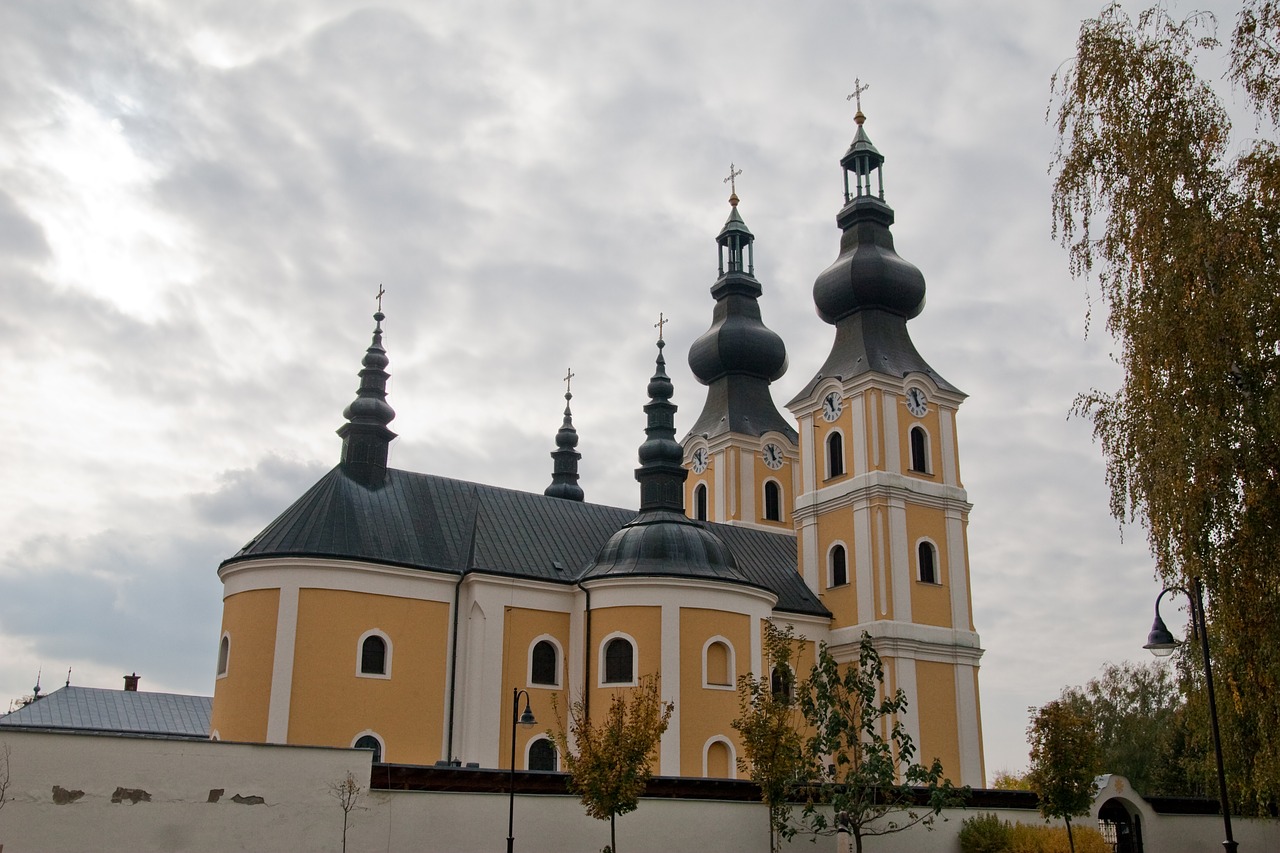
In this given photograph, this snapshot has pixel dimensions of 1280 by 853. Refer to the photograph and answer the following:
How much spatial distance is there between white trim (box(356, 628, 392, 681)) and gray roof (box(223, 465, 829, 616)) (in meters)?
1.82

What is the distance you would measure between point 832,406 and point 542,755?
16497 millimetres

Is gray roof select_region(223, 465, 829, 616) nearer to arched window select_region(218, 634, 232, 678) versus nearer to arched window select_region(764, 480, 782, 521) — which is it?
arched window select_region(218, 634, 232, 678)

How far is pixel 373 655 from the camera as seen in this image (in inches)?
1157

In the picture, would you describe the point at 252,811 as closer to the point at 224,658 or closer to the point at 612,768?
the point at 612,768

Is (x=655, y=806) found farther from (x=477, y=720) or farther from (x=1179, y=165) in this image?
(x=1179, y=165)

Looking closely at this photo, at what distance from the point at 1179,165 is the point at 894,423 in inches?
896

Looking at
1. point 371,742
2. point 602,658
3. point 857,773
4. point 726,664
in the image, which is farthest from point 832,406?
point 857,773

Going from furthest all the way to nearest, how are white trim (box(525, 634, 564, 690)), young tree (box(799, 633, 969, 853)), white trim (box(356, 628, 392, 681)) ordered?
white trim (box(525, 634, 564, 690)), white trim (box(356, 628, 392, 681)), young tree (box(799, 633, 969, 853))

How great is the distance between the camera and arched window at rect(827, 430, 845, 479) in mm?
40156

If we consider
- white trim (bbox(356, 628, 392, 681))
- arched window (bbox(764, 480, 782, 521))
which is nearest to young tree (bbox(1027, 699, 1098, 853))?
white trim (bbox(356, 628, 392, 681))

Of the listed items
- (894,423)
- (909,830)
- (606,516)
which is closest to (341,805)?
(909,830)

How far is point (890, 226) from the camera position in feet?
141

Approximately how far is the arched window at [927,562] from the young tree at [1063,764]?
45.0 feet

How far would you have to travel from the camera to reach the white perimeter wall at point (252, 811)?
17578 millimetres
